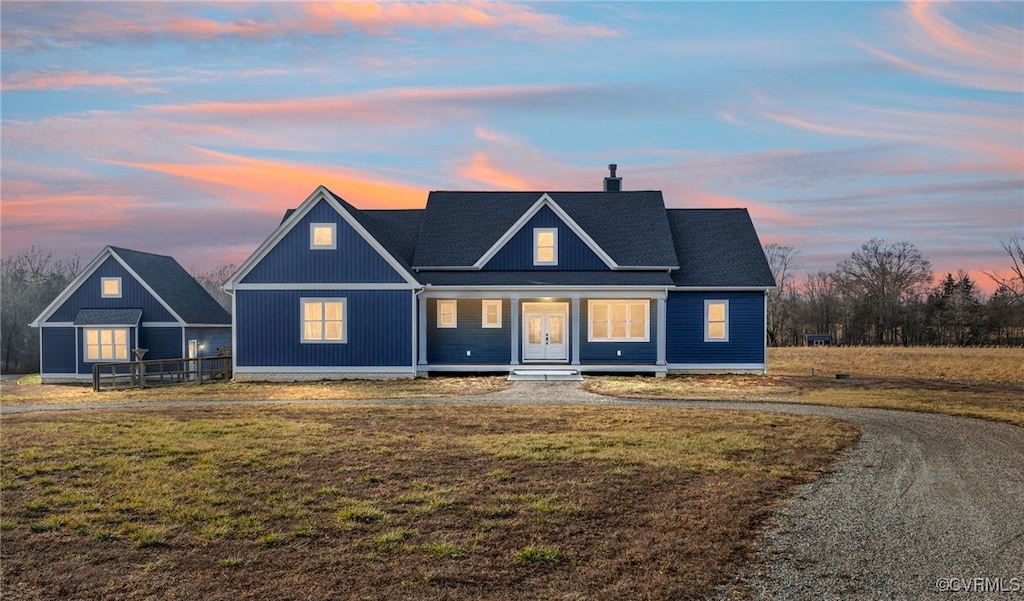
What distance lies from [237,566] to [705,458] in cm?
712

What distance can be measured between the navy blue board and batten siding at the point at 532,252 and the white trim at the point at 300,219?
387 cm

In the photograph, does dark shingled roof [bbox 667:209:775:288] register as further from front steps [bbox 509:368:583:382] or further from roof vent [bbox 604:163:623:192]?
front steps [bbox 509:368:583:382]

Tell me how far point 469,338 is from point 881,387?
14.5m

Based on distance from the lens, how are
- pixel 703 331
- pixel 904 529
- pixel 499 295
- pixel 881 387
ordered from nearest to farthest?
pixel 904 529 → pixel 881 387 → pixel 499 295 → pixel 703 331

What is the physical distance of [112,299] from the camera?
30000 millimetres

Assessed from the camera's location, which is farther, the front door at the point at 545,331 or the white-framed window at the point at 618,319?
the front door at the point at 545,331

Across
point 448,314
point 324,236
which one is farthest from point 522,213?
point 324,236

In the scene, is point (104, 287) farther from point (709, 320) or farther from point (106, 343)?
point (709, 320)

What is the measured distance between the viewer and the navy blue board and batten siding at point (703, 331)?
88.2 feet

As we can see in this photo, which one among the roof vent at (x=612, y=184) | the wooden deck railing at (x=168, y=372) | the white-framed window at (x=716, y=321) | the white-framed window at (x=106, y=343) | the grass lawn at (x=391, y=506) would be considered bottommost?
the wooden deck railing at (x=168, y=372)

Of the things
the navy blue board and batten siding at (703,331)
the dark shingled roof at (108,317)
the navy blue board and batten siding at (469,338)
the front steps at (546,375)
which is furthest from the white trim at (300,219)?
the navy blue board and batten siding at (703,331)

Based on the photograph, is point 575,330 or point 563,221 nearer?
point 575,330

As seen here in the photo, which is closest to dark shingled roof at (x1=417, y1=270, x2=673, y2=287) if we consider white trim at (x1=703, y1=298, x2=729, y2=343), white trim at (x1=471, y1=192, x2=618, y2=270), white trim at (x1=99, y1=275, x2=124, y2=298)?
white trim at (x1=471, y1=192, x2=618, y2=270)

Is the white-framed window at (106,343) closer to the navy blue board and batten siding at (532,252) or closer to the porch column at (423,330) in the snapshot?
the porch column at (423,330)
